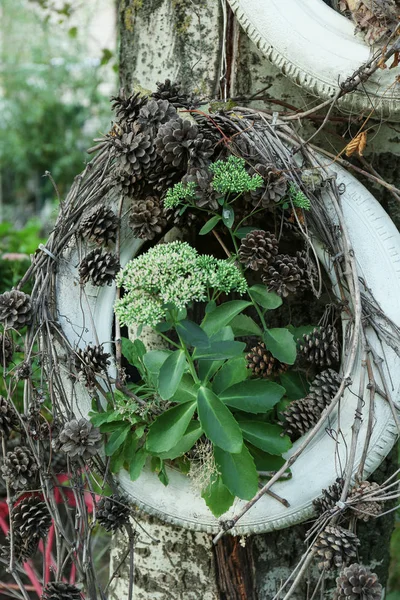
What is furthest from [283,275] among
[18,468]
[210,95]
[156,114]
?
[18,468]

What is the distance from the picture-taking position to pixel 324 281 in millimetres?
1274

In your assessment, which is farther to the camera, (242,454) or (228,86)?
(228,86)

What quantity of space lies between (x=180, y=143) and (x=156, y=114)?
83 mm

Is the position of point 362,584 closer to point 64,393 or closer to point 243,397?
point 243,397

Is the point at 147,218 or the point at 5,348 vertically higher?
the point at 147,218

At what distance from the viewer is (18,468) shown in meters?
1.19

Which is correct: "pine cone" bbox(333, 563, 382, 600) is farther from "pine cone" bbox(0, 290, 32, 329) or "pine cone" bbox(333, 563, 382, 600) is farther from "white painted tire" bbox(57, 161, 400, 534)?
"pine cone" bbox(0, 290, 32, 329)

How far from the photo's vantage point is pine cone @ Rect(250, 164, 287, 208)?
1148 mm

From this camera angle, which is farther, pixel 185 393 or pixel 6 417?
pixel 6 417

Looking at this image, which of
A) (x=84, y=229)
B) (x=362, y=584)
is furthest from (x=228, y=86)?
(x=362, y=584)

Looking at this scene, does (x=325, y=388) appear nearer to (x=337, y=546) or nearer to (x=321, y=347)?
(x=321, y=347)

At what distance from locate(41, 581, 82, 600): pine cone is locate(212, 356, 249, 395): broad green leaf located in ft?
1.43

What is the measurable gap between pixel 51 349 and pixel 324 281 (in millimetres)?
530

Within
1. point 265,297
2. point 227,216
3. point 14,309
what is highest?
point 227,216
